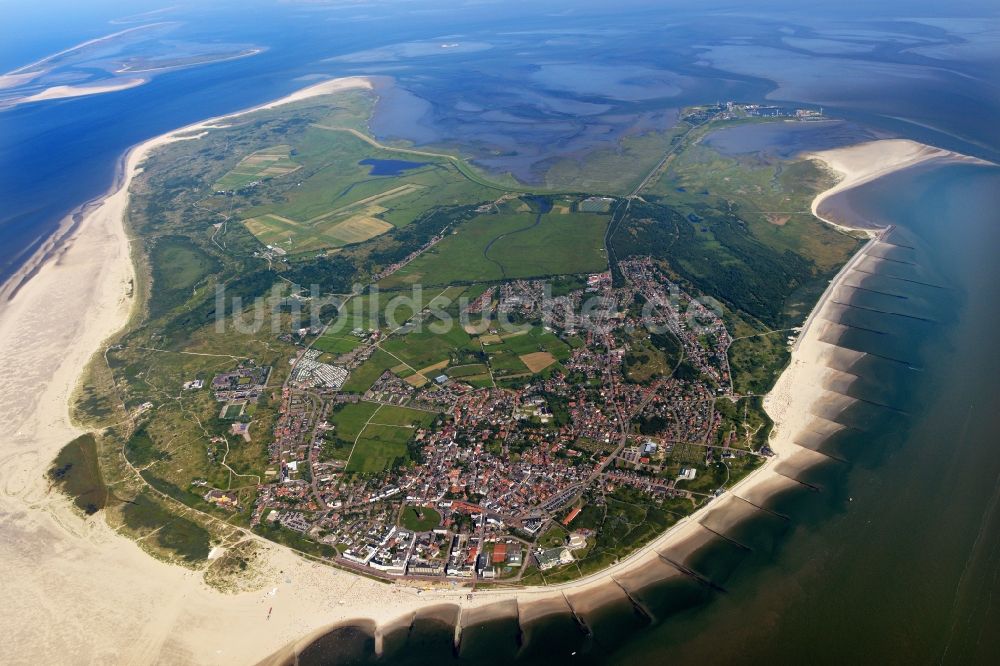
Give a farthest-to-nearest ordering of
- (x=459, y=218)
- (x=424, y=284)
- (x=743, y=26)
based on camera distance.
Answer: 1. (x=743, y=26)
2. (x=459, y=218)
3. (x=424, y=284)

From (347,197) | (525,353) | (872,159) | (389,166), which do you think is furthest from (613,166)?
(525,353)

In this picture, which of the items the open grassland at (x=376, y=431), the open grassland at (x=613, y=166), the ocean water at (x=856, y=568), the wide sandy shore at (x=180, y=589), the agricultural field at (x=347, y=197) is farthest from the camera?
the open grassland at (x=613, y=166)

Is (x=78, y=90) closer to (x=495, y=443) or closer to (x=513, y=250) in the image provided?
(x=513, y=250)

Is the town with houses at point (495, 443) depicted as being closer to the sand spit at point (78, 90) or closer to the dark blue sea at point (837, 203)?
the dark blue sea at point (837, 203)

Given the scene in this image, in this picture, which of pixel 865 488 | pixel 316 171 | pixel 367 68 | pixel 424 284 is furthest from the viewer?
pixel 367 68

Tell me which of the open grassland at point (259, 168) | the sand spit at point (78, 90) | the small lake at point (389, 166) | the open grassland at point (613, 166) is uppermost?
the open grassland at point (613, 166)

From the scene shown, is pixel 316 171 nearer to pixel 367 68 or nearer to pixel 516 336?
pixel 516 336

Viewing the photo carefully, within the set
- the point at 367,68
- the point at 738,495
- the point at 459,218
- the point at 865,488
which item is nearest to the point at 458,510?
the point at 738,495

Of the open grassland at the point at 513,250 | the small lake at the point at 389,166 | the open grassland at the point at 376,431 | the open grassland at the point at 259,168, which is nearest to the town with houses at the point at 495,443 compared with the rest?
the open grassland at the point at 376,431
